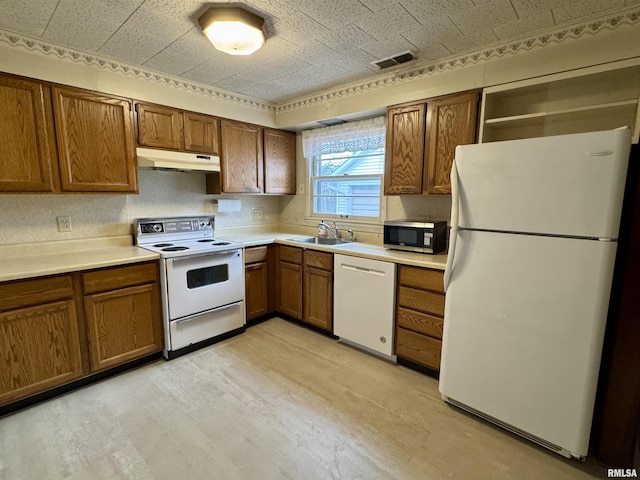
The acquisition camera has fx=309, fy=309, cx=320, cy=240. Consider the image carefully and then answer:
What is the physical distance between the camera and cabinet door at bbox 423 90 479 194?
2.22 meters

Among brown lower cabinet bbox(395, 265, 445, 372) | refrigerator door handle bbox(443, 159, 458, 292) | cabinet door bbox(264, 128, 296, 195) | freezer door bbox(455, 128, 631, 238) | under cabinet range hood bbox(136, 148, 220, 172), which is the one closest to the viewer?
freezer door bbox(455, 128, 631, 238)

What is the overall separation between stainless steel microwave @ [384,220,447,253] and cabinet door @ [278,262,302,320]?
97cm

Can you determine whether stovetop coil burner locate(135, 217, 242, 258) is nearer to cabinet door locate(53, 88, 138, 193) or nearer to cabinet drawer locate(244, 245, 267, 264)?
cabinet drawer locate(244, 245, 267, 264)

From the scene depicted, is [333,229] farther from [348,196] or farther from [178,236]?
[178,236]

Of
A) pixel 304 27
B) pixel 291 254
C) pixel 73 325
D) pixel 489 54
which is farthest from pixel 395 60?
pixel 73 325

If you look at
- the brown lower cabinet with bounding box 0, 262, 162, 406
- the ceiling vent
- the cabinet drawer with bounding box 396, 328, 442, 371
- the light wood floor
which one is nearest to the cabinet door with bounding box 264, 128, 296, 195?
the ceiling vent

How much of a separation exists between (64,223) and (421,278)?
279 centimetres

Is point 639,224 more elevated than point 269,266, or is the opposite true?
point 639,224

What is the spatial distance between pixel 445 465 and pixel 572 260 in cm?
119

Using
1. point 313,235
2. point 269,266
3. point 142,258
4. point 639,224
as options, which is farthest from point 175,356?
point 639,224

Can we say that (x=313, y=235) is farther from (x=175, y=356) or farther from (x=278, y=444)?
(x=278, y=444)

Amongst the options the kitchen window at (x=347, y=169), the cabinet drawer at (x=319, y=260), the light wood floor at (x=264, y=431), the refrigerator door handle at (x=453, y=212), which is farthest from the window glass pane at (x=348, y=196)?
the light wood floor at (x=264, y=431)

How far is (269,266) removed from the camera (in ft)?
10.7

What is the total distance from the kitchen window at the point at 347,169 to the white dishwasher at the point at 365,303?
2.58 ft
